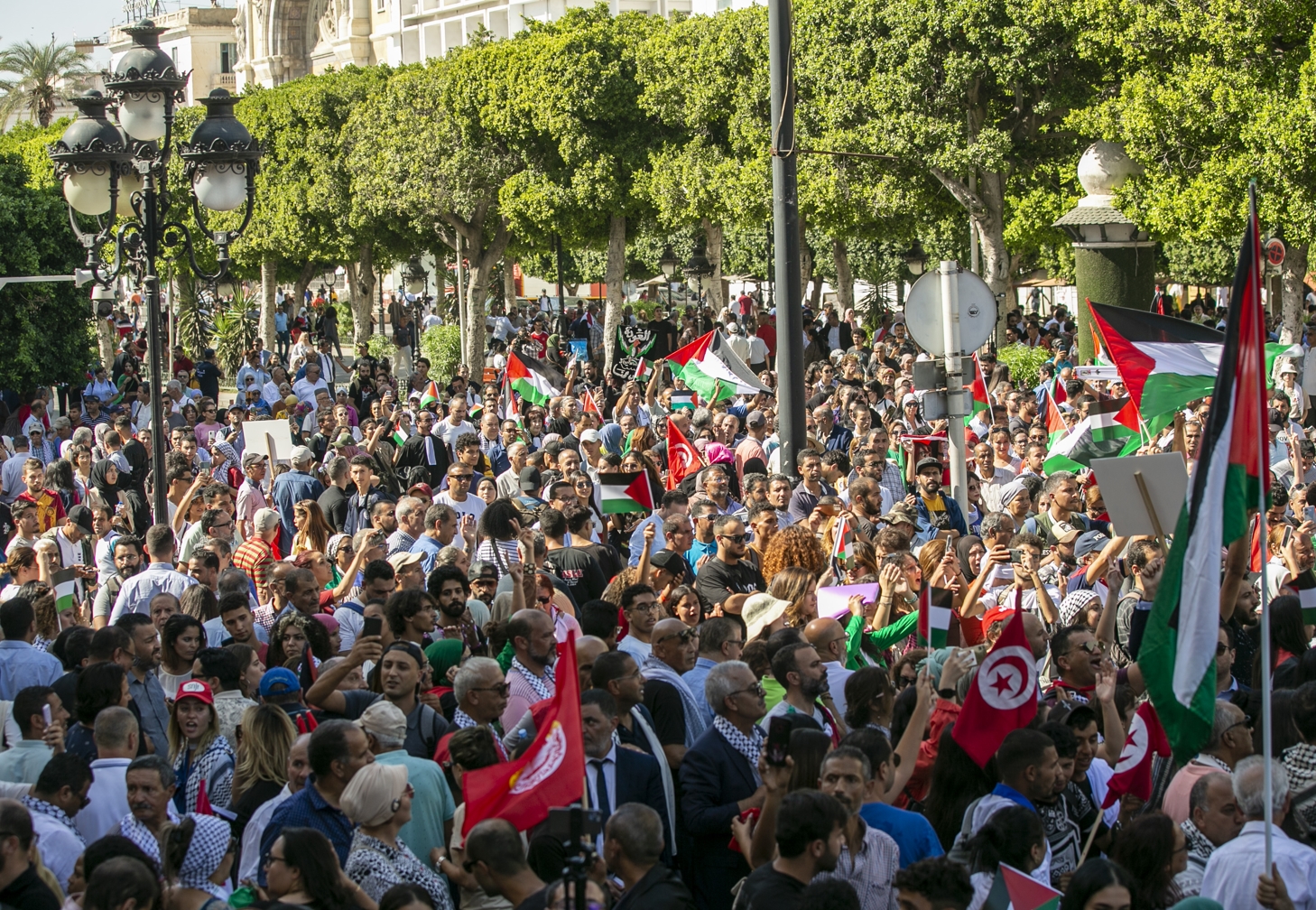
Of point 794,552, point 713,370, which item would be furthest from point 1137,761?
point 713,370

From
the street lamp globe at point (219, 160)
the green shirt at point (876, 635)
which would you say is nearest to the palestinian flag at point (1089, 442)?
the green shirt at point (876, 635)

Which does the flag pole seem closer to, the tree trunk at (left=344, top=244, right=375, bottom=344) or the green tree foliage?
the green tree foliage

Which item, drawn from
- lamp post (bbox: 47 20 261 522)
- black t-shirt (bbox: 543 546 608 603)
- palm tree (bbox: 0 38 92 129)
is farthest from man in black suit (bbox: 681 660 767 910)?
palm tree (bbox: 0 38 92 129)

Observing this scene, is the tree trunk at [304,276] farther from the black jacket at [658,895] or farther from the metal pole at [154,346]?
the black jacket at [658,895]

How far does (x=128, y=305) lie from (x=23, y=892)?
172 feet

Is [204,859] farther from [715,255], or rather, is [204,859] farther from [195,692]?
[715,255]

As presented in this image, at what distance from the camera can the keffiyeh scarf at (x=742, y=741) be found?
6.10 m

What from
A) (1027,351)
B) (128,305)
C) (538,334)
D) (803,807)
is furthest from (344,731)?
(128,305)

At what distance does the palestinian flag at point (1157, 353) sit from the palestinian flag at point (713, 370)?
5490mm

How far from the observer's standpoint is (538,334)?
1495 inches

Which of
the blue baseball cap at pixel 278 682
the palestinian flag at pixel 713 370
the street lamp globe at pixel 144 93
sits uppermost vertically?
the street lamp globe at pixel 144 93

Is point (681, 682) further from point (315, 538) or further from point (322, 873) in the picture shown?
point (315, 538)

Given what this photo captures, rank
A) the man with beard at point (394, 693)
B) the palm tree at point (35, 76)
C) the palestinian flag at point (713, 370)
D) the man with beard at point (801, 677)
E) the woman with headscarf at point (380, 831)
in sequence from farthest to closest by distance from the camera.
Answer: the palm tree at point (35, 76), the palestinian flag at point (713, 370), the man with beard at point (394, 693), the man with beard at point (801, 677), the woman with headscarf at point (380, 831)

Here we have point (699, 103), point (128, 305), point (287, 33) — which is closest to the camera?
point (699, 103)
